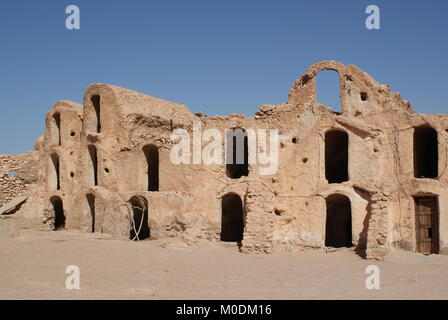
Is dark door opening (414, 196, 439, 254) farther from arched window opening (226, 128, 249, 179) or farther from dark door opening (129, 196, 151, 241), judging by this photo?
dark door opening (129, 196, 151, 241)

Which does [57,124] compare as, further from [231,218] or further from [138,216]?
[231,218]

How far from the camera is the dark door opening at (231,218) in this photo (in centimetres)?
2283

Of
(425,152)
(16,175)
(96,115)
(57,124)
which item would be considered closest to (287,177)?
(425,152)

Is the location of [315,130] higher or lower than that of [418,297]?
higher

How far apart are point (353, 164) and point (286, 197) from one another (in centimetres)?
312

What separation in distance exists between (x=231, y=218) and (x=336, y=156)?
19.3 feet

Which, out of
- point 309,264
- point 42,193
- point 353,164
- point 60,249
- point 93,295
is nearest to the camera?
point 93,295

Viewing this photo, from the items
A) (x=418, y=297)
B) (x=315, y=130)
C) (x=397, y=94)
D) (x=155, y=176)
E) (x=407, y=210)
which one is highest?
(x=397, y=94)

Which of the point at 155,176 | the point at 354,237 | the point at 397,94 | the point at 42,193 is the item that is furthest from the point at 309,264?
the point at 42,193

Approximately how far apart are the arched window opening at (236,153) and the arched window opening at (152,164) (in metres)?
3.89

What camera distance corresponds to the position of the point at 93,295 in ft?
36.1

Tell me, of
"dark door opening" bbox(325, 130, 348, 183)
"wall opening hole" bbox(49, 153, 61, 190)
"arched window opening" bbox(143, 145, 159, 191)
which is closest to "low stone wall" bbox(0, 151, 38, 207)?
"wall opening hole" bbox(49, 153, 61, 190)

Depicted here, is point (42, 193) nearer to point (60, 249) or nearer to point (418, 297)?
point (60, 249)

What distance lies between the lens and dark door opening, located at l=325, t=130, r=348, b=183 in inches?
877
